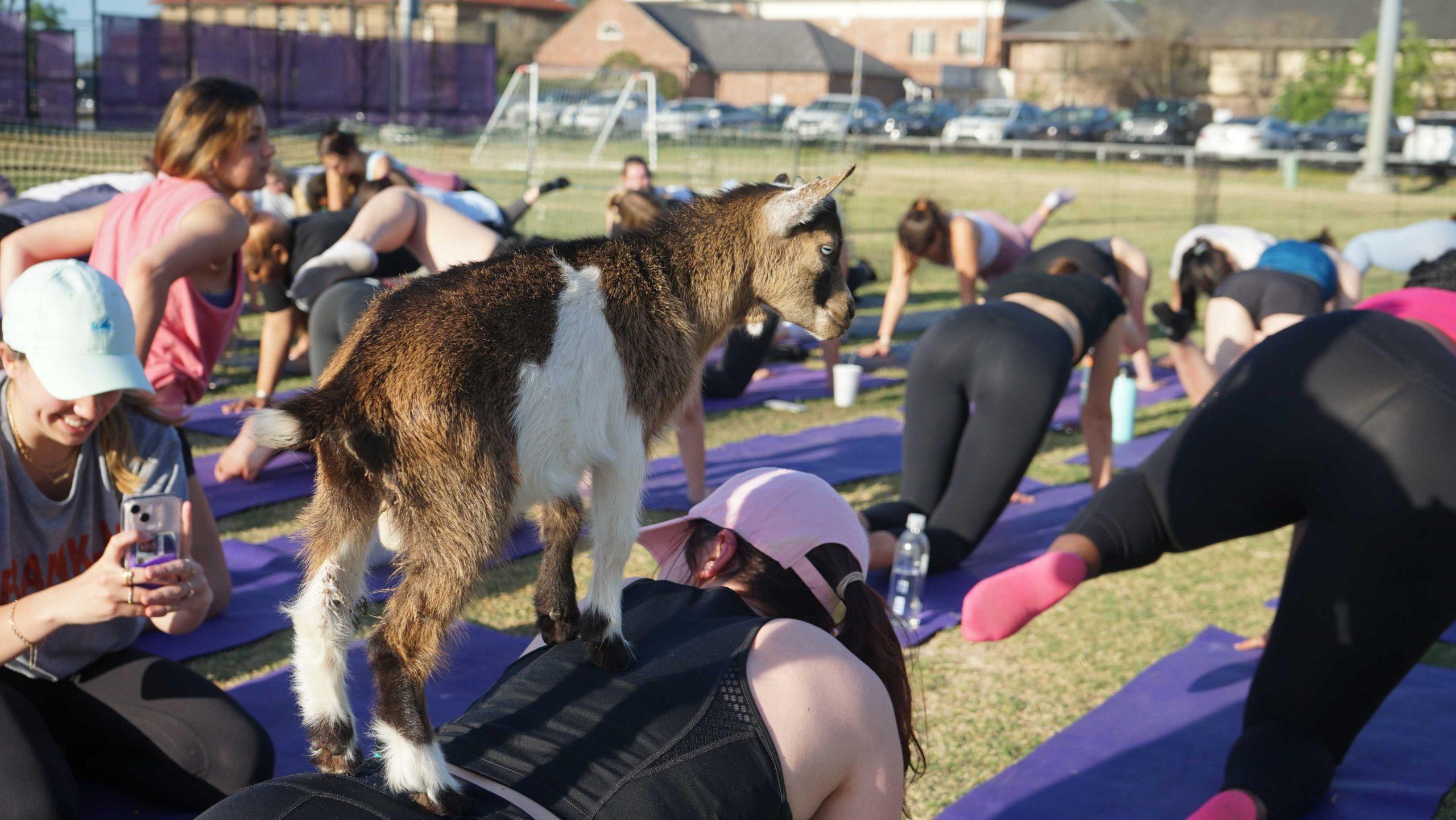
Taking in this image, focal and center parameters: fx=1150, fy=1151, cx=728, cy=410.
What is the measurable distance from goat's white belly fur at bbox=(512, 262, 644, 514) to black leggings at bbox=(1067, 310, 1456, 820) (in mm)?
1945

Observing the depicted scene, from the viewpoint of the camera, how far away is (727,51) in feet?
229

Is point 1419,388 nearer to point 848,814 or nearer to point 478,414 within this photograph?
point 848,814

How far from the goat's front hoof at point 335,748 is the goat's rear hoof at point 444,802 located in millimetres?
195

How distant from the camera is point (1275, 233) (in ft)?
59.4

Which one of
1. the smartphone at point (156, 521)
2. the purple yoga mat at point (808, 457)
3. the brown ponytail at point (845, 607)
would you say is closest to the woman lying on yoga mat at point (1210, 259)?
the purple yoga mat at point (808, 457)

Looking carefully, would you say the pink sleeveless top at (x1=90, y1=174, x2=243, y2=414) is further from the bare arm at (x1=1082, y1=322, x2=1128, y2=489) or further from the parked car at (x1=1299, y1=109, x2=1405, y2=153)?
the parked car at (x1=1299, y1=109, x2=1405, y2=153)

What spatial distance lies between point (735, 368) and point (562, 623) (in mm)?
6889

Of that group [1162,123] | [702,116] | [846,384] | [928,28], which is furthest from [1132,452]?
[928,28]

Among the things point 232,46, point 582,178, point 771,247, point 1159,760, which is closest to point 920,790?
point 1159,760

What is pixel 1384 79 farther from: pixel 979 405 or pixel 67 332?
pixel 67 332

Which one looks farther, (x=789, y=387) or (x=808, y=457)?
(x=789, y=387)

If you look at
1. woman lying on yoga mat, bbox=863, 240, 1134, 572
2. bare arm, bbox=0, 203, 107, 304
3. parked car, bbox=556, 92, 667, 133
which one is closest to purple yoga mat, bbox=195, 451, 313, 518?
bare arm, bbox=0, 203, 107, 304

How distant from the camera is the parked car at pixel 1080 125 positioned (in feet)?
121

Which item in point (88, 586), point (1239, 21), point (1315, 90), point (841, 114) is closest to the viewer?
point (88, 586)
